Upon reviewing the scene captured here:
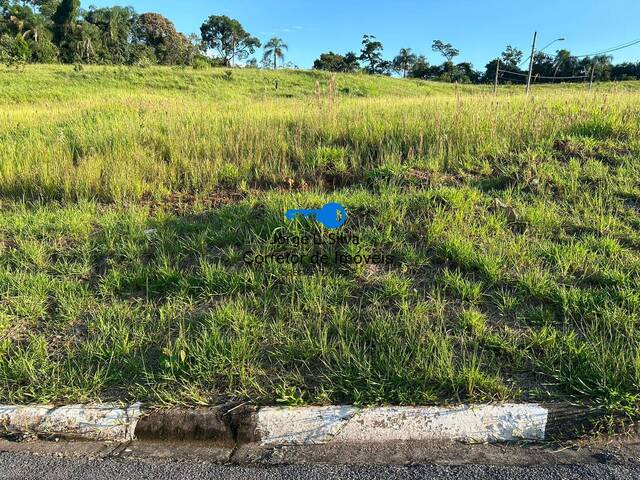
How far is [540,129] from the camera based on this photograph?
20.0 feet

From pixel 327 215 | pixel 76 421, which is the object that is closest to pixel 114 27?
pixel 327 215

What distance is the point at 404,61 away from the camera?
70750 millimetres

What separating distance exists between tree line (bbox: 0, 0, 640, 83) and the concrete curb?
3144 cm

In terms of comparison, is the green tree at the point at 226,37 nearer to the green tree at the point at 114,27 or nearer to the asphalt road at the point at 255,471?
the green tree at the point at 114,27

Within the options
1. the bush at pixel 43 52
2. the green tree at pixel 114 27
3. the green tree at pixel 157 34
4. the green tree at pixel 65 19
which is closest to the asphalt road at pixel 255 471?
the bush at pixel 43 52

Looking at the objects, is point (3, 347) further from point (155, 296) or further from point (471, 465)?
point (471, 465)

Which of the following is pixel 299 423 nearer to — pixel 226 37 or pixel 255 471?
pixel 255 471

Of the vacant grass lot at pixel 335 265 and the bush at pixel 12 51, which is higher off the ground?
the bush at pixel 12 51

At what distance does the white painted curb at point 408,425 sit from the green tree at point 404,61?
75120 mm

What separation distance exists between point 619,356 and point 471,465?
117 centimetres

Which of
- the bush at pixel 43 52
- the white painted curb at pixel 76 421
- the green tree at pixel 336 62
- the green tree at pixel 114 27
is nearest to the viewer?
the white painted curb at pixel 76 421

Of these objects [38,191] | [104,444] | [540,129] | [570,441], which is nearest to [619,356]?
[570,441]

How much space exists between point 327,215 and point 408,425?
214cm

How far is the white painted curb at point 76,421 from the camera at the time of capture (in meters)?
2.38
